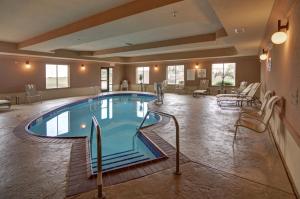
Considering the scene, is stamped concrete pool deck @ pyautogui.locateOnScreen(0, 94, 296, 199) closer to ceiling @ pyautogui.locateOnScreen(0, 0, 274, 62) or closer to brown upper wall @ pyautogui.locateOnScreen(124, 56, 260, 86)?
ceiling @ pyautogui.locateOnScreen(0, 0, 274, 62)

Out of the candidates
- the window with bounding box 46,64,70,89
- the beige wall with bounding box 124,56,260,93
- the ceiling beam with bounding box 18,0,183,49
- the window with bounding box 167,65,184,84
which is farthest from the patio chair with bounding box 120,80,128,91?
the ceiling beam with bounding box 18,0,183,49

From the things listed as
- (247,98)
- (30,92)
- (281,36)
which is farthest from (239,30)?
(30,92)

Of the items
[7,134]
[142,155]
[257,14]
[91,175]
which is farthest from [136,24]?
[7,134]

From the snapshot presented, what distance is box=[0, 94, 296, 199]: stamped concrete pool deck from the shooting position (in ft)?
7.90

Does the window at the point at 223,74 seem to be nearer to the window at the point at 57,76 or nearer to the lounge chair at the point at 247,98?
the lounge chair at the point at 247,98

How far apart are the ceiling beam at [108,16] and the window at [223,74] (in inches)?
402

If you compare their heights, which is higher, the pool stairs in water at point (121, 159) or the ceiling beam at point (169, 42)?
the ceiling beam at point (169, 42)

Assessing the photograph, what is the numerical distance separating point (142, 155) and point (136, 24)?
9.09 feet

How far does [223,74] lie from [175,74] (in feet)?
11.2

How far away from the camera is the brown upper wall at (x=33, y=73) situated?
10.3 m

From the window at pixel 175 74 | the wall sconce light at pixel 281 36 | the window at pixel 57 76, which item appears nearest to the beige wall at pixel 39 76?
the window at pixel 57 76

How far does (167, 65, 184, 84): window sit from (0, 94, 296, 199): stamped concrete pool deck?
11158 mm

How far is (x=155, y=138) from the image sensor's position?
449 centimetres

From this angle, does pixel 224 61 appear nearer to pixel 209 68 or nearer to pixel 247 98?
pixel 209 68
